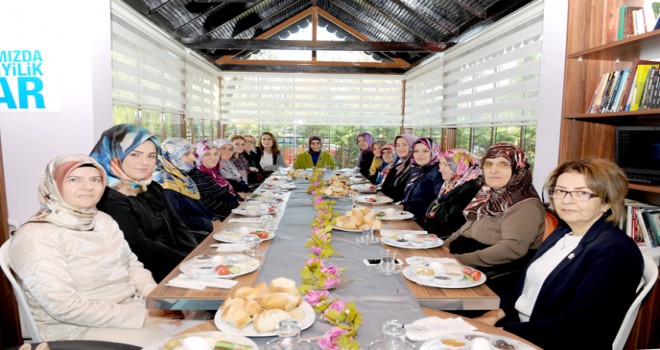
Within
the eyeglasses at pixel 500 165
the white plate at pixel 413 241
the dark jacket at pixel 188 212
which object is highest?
the eyeglasses at pixel 500 165

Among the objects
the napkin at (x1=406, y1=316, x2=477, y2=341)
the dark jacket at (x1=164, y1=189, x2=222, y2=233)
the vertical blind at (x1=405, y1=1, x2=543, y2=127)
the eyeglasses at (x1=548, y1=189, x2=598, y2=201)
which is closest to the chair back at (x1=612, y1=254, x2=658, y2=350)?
the eyeglasses at (x1=548, y1=189, x2=598, y2=201)

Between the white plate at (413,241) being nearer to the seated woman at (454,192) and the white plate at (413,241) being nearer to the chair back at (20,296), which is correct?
the seated woman at (454,192)

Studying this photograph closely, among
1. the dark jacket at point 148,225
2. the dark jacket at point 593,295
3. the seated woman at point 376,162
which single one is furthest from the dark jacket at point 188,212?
the seated woman at point 376,162

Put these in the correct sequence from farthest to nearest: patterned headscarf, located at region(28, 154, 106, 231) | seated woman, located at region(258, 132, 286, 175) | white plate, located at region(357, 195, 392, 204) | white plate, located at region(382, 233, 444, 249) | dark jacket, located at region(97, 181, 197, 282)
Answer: seated woman, located at region(258, 132, 286, 175) → white plate, located at region(357, 195, 392, 204) → dark jacket, located at region(97, 181, 197, 282) → white plate, located at region(382, 233, 444, 249) → patterned headscarf, located at region(28, 154, 106, 231)

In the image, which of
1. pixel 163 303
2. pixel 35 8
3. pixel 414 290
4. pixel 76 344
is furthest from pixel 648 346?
pixel 35 8

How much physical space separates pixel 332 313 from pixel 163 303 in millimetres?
649

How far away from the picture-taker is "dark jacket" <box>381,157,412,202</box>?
515 cm

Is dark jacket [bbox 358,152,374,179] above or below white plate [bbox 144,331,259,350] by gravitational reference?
above

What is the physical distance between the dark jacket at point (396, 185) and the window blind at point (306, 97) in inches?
139

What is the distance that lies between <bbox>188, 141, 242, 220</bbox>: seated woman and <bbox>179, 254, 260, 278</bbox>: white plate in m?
2.53

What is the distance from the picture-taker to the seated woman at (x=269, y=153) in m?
8.16

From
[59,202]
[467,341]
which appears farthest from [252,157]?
[467,341]

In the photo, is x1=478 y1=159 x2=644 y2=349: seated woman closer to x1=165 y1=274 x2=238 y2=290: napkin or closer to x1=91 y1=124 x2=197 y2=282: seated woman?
x1=165 y1=274 x2=238 y2=290: napkin

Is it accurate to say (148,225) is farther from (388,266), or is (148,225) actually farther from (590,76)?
(590,76)
